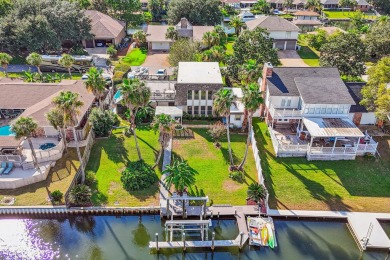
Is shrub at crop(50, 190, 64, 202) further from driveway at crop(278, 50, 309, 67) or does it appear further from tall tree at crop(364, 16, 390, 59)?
tall tree at crop(364, 16, 390, 59)

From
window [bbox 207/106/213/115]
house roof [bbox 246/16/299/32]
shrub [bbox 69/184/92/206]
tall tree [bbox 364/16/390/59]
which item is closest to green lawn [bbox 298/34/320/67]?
→ house roof [bbox 246/16/299/32]

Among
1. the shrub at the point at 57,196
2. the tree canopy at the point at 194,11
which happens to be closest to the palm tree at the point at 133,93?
the shrub at the point at 57,196

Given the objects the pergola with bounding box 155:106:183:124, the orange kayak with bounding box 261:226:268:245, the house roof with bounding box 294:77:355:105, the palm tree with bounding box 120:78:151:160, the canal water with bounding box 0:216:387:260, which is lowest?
the canal water with bounding box 0:216:387:260

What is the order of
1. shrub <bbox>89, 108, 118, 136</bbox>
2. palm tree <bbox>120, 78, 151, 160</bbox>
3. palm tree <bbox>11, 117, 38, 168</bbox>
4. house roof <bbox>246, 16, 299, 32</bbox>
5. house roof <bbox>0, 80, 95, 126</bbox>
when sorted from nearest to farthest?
palm tree <bbox>11, 117, 38, 168</bbox>
palm tree <bbox>120, 78, 151, 160</bbox>
shrub <bbox>89, 108, 118, 136</bbox>
house roof <bbox>0, 80, 95, 126</bbox>
house roof <bbox>246, 16, 299, 32</bbox>

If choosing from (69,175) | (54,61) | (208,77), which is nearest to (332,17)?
(208,77)

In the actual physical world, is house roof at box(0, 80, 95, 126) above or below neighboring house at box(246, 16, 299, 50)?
below

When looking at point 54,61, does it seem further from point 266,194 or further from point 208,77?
point 266,194
